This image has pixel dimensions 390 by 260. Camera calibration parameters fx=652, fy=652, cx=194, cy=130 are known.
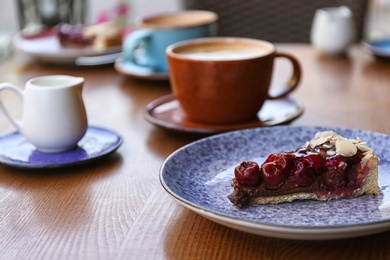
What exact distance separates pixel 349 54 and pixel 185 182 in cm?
96

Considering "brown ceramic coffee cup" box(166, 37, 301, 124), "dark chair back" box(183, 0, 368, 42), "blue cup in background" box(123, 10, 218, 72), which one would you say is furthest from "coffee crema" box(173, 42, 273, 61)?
"dark chair back" box(183, 0, 368, 42)

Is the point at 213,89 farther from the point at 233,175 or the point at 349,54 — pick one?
the point at 349,54

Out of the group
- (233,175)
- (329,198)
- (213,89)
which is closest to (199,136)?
(213,89)

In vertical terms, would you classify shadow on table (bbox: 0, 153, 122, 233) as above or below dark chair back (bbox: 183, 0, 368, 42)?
above

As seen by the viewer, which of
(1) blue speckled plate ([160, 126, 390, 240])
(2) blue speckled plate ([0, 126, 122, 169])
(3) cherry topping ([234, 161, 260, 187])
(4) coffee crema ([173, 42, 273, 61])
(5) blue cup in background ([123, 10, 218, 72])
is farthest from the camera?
(5) blue cup in background ([123, 10, 218, 72])

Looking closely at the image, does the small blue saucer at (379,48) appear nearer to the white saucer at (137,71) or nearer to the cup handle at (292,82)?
the cup handle at (292,82)

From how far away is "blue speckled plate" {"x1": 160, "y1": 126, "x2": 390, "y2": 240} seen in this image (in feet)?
2.10

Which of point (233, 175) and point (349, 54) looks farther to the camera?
point (349, 54)

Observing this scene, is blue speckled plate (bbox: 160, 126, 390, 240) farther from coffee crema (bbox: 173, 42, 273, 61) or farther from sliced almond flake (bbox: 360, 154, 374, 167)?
coffee crema (bbox: 173, 42, 273, 61)

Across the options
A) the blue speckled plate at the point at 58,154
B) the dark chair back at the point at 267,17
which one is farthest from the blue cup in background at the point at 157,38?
the dark chair back at the point at 267,17

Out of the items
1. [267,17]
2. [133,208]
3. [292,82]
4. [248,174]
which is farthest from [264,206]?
[267,17]

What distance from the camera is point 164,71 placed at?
1430mm

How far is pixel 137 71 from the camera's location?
4.71 feet

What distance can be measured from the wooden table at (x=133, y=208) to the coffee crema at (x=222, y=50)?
0.14 meters
